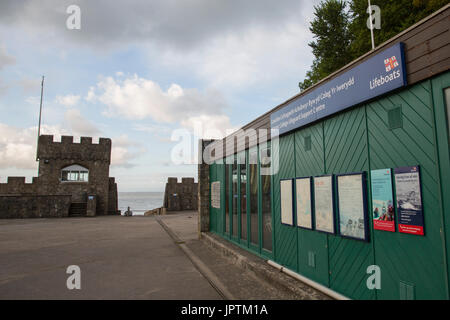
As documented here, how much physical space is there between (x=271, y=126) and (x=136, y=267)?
189 inches

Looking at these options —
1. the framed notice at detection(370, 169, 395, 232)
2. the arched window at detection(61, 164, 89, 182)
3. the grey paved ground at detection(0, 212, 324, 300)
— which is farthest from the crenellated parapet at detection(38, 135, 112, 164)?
the framed notice at detection(370, 169, 395, 232)

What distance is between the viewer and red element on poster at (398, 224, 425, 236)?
3242mm

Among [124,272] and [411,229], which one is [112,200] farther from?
[411,229]

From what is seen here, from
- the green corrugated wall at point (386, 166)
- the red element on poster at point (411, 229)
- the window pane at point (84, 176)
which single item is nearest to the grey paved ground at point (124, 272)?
the green corrugated wall at point (386, 166)

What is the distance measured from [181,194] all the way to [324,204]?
27689 mm

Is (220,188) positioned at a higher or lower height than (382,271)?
higher

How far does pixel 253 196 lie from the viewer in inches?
310

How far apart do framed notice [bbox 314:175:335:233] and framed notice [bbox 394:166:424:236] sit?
123cm

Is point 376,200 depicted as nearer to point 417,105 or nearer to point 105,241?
point 417,105

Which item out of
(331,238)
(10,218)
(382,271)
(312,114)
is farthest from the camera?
(10,218)

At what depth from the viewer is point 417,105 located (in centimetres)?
339

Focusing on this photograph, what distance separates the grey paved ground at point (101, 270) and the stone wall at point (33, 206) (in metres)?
12.2

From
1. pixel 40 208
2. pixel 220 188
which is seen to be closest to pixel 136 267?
pixel 220 188

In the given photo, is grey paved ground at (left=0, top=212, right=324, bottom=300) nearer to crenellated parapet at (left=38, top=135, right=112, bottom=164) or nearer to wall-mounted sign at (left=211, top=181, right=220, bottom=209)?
wall-mounted sign at (left=211, top=181, right=220, bottom=209)
